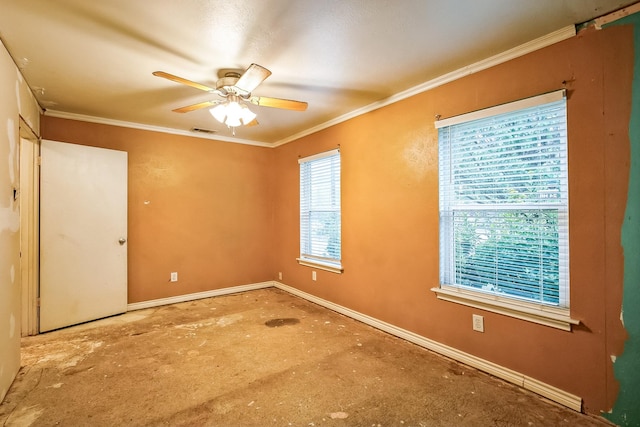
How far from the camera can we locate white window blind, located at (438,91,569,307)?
1.96m

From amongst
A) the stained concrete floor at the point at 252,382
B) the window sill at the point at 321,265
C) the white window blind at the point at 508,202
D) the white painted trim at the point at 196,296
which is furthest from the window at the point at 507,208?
the white painted trim at the point at 196,296

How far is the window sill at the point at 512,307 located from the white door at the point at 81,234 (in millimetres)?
3591

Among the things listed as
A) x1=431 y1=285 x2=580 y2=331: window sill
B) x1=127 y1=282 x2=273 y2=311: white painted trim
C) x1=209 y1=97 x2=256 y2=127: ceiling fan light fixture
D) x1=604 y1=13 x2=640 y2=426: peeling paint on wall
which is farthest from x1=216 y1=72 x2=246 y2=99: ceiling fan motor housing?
x1=127 y1=282 x2=273 y2=311: white painted trim

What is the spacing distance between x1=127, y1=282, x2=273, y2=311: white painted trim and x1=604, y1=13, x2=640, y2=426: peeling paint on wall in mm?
4120

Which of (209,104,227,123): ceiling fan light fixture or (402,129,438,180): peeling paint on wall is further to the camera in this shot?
(402,129,438,180): peeling paint on wall

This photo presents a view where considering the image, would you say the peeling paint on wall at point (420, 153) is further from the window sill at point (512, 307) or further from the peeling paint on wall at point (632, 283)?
the peeling paint on wall at point (632, 283)

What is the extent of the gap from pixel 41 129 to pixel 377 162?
375cm

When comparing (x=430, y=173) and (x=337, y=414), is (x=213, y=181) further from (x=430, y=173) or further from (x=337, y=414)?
(x=337, y=414)

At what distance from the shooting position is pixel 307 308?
384cm

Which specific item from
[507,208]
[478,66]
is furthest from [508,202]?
[478,66]

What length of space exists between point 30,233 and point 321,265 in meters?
3.17

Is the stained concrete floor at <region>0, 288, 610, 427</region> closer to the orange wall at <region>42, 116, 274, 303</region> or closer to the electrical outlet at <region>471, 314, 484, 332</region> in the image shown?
the electrical outlet at <region>471, 314, 484, 332</region>

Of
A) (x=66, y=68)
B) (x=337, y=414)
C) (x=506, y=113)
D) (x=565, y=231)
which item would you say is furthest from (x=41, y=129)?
(x=565, y=231)

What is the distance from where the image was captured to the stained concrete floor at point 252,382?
1.80 m
